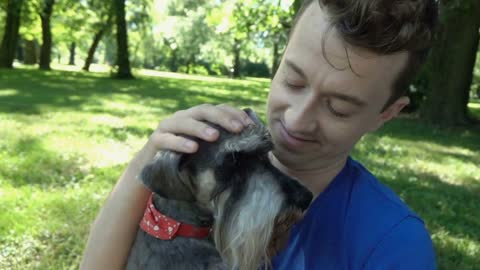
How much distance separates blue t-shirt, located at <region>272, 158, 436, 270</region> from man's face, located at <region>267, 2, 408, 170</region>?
0.74ft

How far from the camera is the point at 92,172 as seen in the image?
6.38 meters

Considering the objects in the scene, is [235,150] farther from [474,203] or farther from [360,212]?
[474,203]

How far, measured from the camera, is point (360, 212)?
2.10m

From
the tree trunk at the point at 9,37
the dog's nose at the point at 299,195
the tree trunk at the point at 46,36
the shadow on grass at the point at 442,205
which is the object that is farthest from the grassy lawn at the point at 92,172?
the tree trunk at the point at 46,36

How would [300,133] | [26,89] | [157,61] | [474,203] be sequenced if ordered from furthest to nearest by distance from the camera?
[157,61], [26,89], [474,203], [300,133]

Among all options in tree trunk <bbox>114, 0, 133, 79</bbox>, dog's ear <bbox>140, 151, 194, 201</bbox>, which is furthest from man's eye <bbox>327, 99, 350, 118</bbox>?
tree trunk <bbox>114, 0, 133, 79</bbox>

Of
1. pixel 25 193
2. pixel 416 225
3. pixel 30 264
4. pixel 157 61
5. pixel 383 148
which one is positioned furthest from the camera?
pixel 157 61

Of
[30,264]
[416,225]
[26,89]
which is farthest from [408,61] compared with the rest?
[26,89]

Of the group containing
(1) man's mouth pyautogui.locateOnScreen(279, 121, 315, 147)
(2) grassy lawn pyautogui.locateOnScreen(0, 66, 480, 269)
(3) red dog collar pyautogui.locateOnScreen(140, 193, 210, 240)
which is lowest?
(2) grassy lawn pyautogui.locateOnScreen(0, 66, 480, 269)

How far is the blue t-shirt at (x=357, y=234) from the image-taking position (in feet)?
6.38

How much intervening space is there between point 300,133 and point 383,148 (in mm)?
7703

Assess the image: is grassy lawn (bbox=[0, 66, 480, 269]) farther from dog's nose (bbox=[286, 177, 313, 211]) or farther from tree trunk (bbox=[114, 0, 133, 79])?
tree trunk (bbox=[114, 0, 133, 79])

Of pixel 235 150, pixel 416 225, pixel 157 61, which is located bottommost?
pixel 157 61

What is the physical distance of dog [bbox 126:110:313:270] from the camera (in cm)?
229
